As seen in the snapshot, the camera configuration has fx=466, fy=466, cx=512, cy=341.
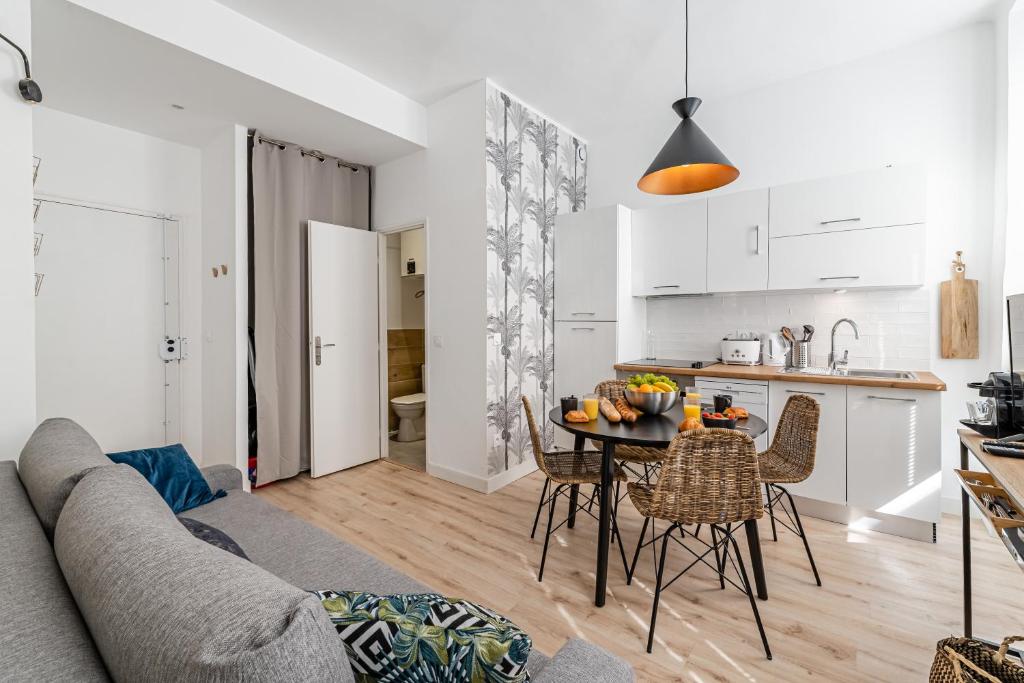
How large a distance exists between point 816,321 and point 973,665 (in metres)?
2.65

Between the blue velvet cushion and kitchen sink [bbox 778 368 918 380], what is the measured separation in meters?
3.28

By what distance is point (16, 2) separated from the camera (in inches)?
77.6

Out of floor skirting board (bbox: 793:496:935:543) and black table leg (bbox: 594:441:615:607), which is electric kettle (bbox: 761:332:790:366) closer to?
floor skirting board (bbox: 793:496:935:543)

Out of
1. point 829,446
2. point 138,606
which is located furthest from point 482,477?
point 138,606

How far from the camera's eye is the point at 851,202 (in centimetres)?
295

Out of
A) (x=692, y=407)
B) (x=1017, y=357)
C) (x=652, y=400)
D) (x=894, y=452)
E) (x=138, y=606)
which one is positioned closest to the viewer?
(x=138, y=606)

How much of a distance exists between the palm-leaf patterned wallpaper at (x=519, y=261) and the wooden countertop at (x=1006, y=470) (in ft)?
8.38

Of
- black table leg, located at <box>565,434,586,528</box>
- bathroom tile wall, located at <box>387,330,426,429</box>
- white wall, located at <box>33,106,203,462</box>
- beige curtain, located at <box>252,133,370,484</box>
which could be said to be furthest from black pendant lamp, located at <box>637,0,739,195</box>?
white wall, located at <box>33,106,203,462</box>

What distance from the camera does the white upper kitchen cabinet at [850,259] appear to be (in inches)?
110

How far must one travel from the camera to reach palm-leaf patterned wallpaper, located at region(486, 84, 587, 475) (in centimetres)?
Answer: 346

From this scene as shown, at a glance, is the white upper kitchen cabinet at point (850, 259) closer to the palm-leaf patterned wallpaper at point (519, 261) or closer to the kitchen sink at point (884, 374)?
the kitchen sink at point (884, 374)

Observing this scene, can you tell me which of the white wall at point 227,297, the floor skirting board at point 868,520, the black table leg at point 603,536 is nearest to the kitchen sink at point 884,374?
the floor skirting board at point 868,520

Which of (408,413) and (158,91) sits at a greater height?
(158,91)

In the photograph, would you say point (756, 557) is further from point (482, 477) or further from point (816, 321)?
point (816, 321)
